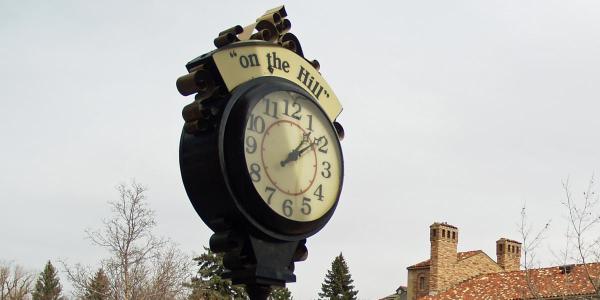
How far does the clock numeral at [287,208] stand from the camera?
303 centimetres

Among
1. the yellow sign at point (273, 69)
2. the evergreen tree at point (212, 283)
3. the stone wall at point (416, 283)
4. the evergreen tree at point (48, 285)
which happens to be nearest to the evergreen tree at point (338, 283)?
the stone wall at point (416, 283)

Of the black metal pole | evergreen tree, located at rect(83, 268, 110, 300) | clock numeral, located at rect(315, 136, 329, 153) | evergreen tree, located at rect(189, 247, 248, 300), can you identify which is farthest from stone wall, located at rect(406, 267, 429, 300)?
the black metal pole

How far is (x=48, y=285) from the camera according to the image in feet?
203

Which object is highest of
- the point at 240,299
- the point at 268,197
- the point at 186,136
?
the point at 240,299

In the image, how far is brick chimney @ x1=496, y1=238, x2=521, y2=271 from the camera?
3688 centimetres

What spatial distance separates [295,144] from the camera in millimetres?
Answer: 3160

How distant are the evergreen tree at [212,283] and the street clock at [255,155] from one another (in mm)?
21383

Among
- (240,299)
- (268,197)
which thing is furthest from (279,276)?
(240,299)

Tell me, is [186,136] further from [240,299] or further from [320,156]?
[240,299]

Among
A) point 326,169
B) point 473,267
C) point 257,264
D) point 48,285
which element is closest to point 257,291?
point 257,264

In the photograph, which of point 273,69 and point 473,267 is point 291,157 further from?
point 473,267

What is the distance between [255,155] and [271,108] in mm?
240

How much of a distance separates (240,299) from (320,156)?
70.7ft

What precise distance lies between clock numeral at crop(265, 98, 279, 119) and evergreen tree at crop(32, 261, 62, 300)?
60.1 meters
